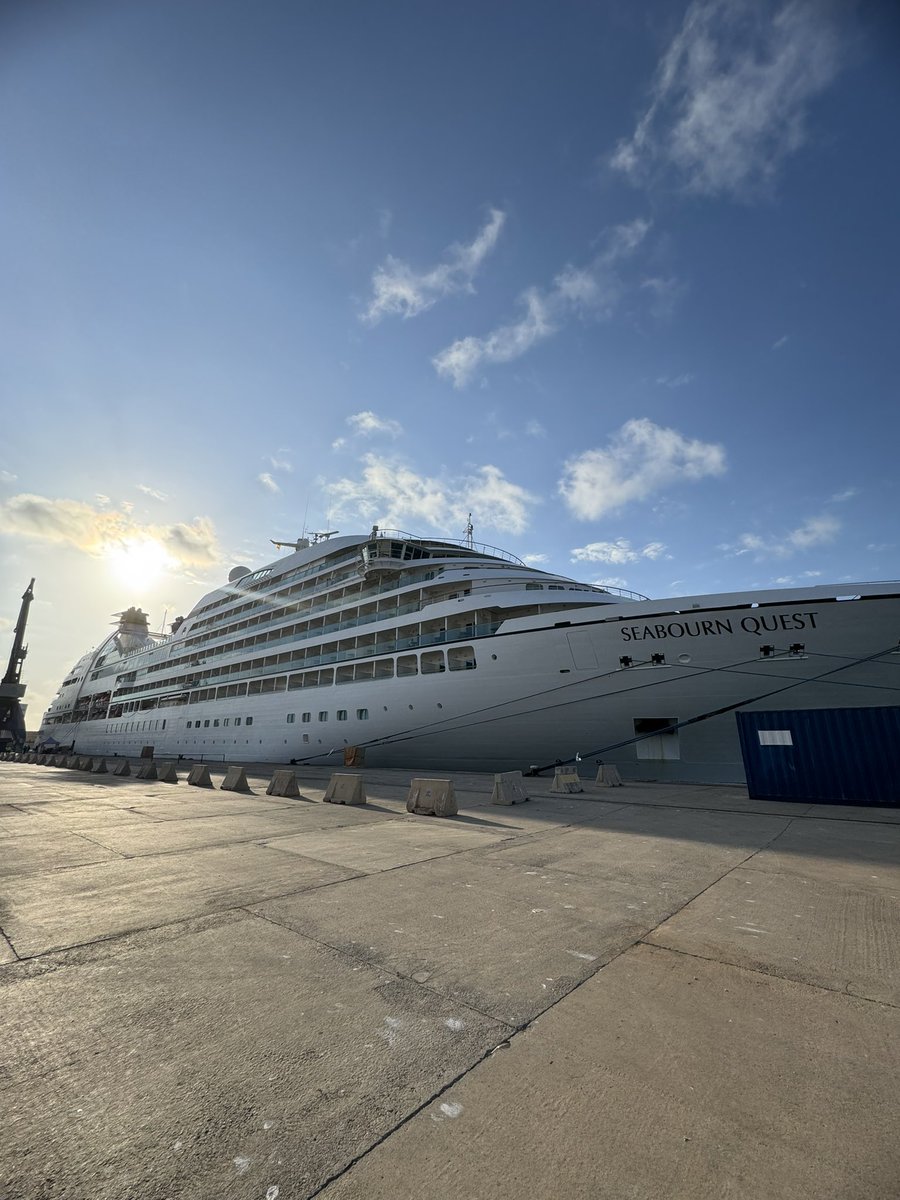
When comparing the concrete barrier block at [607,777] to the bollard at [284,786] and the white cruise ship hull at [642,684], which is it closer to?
the white cruise ship hull at [642,684]

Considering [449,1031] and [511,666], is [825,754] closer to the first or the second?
[511,666]

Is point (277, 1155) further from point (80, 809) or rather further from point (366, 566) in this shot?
point (366, 566)

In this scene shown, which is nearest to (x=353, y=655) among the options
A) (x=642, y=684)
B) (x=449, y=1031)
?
(x=642, y=684)

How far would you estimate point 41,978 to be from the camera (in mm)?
3100

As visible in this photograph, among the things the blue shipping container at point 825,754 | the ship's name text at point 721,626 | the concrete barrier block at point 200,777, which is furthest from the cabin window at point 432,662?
the blue shipping container at point 825,754

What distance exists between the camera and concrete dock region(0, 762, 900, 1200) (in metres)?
1.74

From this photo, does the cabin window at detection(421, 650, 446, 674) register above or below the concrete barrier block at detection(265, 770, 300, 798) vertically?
above

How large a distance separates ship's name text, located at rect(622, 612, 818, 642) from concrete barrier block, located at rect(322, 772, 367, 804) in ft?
30.8

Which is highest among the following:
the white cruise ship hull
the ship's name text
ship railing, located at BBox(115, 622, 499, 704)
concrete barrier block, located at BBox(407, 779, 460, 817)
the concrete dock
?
ship railing, located at BBox(115, 622, 499, 704)

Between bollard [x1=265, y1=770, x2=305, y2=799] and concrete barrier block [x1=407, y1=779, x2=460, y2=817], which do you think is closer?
concrete barrier block [x1=407, y1=779, x2=460, y2=817]

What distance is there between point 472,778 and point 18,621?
9672 cm

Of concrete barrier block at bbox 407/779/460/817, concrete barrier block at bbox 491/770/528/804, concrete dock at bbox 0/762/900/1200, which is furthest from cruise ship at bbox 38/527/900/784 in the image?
concrete dock at bbox 0/762/900/1200

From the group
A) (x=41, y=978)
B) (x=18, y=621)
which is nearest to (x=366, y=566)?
(x=41, y=978)

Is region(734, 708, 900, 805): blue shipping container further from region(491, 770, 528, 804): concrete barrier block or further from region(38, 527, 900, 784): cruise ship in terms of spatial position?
region(491, 770, 528, 804): concrete barrier block
